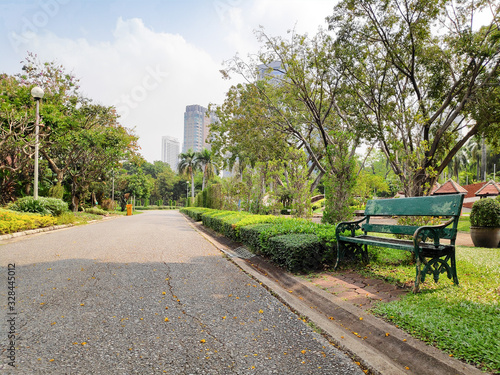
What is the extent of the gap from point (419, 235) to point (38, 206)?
14679 mm

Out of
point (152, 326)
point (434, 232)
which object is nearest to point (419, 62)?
point (434, 232)

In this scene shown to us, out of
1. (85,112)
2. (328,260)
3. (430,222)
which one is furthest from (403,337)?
(85,112)

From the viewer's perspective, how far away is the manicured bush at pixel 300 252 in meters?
4.75

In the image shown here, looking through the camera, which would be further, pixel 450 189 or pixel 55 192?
pixel 450 189

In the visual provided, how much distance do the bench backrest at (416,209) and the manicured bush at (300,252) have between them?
3.52 feet

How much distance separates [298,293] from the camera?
159 inches

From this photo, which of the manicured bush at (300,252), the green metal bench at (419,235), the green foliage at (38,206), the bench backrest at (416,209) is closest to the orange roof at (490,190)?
the bench backrest at (416,209)

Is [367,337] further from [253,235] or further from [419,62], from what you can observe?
[419,62]

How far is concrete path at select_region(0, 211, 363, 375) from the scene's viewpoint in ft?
7.35

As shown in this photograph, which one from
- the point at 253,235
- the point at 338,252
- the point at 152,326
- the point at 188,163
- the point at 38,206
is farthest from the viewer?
the point at 188,163

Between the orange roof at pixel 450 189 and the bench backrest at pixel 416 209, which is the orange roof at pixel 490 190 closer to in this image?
the orange roof at pixel 450 189

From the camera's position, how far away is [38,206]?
42.4 ft

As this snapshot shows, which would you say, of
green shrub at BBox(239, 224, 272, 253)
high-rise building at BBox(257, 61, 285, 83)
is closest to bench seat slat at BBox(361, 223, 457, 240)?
green shrub at BBox(239, 224, 272, 253)

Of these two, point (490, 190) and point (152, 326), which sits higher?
point (490, 190)
